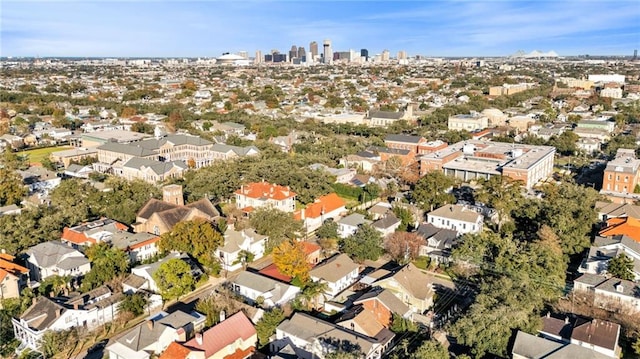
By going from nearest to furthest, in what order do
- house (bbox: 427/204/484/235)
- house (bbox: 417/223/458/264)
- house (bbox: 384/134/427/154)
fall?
house (bbox: 417/223/458/264) < house (bbox: 427/204/484/235) < house (bbox: 384/134/427/154)

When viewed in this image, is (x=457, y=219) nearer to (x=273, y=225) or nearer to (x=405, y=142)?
(x=273, y=225)

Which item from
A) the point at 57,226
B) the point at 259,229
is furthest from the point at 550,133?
the point at 57,226

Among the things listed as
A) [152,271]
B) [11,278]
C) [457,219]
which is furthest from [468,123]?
[11,278]

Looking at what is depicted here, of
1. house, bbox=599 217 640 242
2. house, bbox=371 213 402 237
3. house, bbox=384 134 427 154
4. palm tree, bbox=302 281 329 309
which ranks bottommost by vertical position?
palm tree, bbox=302 281 329 309

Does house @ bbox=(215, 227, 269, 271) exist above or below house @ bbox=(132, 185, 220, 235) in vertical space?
below

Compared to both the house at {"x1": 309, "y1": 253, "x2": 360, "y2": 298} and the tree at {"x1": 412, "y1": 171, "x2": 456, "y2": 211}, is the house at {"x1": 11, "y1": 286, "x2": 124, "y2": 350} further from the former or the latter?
the tree at {"x1": 412, "y1": 171, "x2": 456, "y2": 211}

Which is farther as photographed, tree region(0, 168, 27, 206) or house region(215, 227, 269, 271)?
tree region(0, 168, 27, 206)

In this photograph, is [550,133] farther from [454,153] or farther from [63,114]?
[63,114]

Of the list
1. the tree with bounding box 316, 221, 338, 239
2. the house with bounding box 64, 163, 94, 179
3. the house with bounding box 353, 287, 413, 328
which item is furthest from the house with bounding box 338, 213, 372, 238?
the house with bounding box 64, 163, 94, 179
